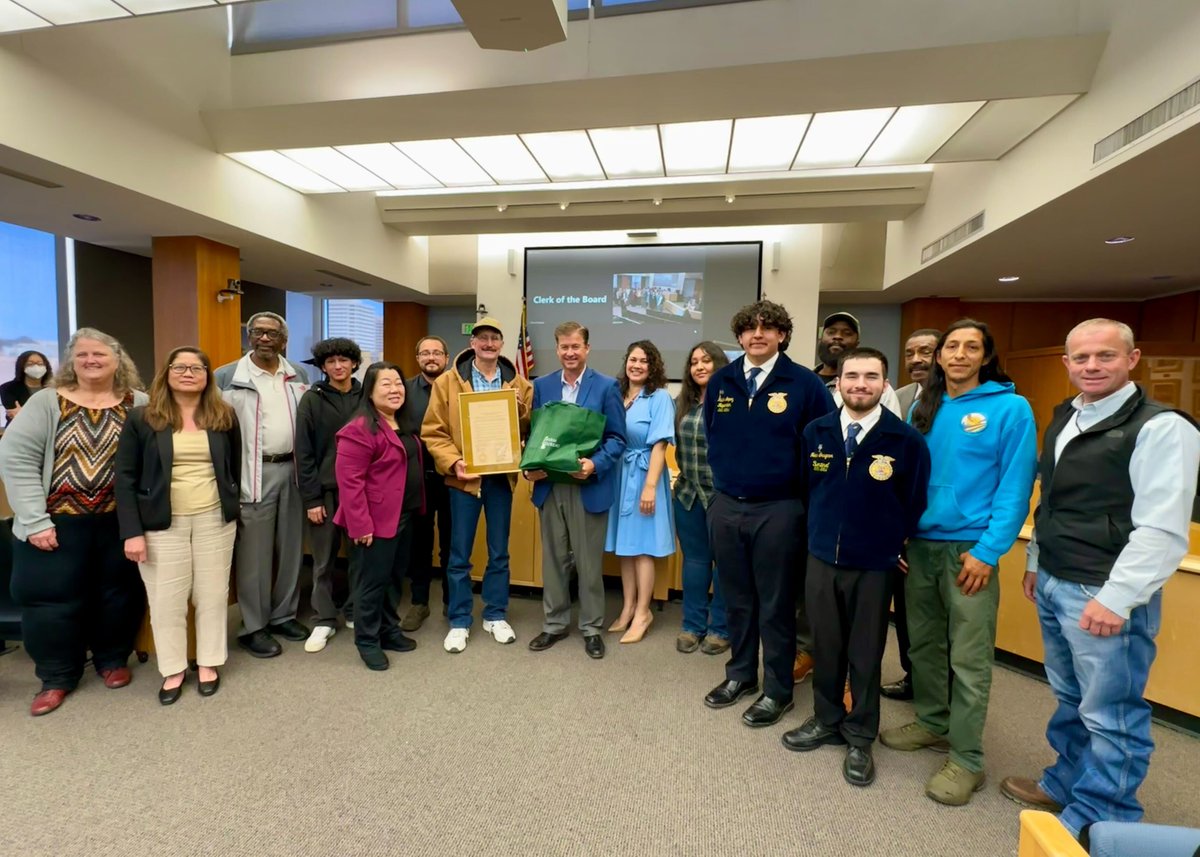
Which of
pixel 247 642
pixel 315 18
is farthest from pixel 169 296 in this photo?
pixel 247 642

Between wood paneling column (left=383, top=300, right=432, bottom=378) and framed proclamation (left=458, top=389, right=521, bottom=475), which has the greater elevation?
wood paneling column (left=383, top=300, right=432, bottom=378)

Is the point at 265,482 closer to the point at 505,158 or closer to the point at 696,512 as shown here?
the point at 696,512

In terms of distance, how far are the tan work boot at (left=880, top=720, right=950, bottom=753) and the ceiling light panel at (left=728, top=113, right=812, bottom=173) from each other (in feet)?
13.5

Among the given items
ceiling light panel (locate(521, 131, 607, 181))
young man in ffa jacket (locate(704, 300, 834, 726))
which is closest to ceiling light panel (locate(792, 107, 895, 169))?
ceiling light panel (locate(521, 131, 607, 181))

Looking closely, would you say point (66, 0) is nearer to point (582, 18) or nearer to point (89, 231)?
point (582, 18)

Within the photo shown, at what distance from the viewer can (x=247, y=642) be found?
10.2 ft

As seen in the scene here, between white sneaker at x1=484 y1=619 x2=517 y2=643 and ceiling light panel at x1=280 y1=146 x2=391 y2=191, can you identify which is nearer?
white sneaker at x1=484 y1=619 x2=517 y2=643

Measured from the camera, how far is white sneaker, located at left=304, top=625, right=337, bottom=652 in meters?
3.11

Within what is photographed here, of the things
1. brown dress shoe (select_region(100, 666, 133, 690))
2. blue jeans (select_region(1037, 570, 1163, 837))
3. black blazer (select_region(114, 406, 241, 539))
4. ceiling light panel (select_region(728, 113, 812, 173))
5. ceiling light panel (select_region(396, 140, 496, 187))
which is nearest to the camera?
blue jeans (select_region(1037, 570, 1163, 837))

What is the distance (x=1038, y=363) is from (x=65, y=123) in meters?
10.7

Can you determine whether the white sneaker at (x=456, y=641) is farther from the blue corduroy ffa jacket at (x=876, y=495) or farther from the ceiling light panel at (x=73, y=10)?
the ceiling light panel at (x=73, y=10)

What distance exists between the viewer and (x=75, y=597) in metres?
2.55

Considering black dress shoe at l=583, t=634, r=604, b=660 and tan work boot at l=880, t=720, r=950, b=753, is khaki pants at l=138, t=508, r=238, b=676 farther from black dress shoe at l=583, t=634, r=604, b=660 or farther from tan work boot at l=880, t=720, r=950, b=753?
tan work boot at l=880, t=720, r=950, b=753

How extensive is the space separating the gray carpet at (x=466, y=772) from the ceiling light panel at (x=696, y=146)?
419 cm
